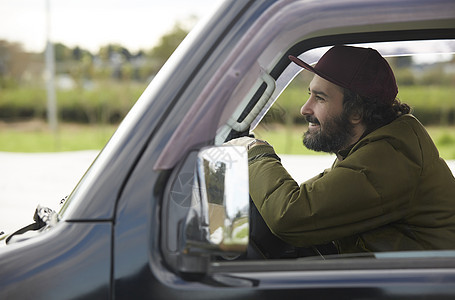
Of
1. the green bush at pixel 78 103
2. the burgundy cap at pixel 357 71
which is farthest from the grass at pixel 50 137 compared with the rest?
the burgundy cap at pixel 357 71

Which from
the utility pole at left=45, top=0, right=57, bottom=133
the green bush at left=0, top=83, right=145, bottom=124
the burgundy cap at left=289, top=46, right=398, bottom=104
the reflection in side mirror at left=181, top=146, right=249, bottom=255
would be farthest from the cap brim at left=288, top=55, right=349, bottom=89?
the green bush at left=0, top=83, right=145, bottom=124

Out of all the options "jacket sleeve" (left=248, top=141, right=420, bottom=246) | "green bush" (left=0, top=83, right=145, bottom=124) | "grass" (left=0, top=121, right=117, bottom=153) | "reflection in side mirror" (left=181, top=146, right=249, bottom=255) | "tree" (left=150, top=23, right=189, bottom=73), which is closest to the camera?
"reflection in side mirror" (left=181, top=146, right=249, bottom=255)

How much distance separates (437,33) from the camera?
7.34 feet

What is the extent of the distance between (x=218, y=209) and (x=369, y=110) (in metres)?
1.03

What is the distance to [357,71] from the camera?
218 cm

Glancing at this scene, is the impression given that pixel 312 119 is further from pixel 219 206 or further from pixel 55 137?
pixel 55 137

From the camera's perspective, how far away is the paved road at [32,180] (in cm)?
888

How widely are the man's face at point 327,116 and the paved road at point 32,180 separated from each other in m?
5.04

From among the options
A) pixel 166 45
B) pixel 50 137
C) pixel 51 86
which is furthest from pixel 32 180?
pixel 166 45

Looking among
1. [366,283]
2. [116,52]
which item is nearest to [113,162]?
[366,283]

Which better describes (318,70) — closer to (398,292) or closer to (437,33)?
(437,33)

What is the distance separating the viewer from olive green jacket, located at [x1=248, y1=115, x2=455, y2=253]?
173 centimetres

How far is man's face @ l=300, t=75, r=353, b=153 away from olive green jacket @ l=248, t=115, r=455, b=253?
0.81 ft

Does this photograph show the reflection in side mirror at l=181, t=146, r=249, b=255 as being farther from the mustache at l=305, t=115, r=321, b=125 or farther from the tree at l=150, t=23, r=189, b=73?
the tree at l=150, t=23, r=189, b=73
